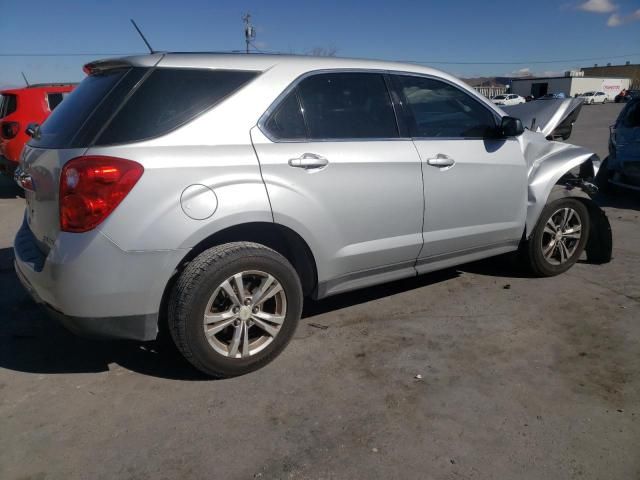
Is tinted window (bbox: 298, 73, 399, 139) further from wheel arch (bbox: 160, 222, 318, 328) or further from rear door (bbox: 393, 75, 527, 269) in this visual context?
wheel arch (bbox: 160, 222, 318, 328)

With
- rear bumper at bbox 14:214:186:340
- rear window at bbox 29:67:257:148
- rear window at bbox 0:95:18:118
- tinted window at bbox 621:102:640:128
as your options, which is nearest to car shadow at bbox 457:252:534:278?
rear window at bbox 29:67:257:148

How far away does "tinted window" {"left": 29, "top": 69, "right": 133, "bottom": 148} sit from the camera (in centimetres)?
257

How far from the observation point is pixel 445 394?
A: 2773 mm

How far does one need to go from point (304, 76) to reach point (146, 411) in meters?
2.11

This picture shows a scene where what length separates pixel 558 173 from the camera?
417 cm

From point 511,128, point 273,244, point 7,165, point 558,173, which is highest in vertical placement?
point 511,128

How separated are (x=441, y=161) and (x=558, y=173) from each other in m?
1.31

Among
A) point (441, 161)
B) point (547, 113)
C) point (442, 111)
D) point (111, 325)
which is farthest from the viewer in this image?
point (547, 113)

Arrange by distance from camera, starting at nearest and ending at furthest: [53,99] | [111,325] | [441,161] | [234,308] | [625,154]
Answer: [111,325], [234,308], [441,161], [625,154], [53,99]

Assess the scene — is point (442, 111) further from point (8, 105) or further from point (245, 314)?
point (8, 105)

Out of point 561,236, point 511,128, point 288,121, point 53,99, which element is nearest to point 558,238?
point 561,236

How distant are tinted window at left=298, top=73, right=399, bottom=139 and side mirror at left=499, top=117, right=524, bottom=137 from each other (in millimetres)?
960

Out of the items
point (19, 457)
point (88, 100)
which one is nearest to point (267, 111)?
point (88, 100)

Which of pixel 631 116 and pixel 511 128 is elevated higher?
pixel 511 128
